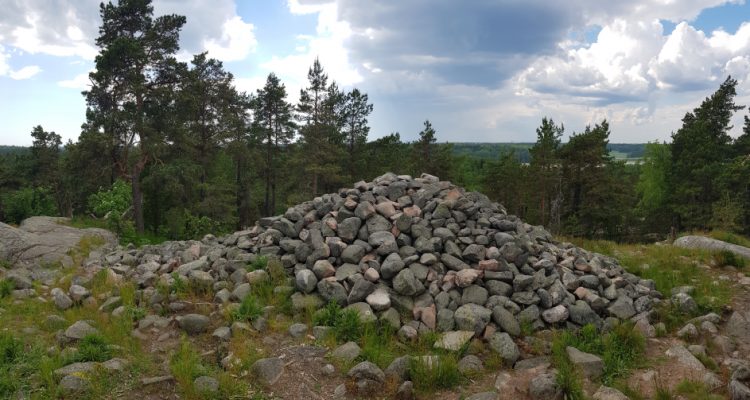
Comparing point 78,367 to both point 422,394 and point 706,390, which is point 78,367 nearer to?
point 422,394

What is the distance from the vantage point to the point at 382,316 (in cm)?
716

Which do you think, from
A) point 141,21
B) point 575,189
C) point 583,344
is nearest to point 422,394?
point 583,344

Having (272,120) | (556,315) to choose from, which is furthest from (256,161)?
(556,315)

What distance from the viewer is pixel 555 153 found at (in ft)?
98.4

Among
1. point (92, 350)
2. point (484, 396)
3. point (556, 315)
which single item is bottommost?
point (484, 396)

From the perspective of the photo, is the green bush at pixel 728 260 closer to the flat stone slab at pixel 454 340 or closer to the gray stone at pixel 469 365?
the flat stone slab at pixel 454 340

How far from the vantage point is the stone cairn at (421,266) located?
7281 mm

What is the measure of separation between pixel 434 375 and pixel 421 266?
8.26ft

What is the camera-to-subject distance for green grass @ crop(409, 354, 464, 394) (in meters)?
5.68

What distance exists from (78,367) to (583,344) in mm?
7330

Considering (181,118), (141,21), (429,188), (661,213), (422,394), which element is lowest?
(661,213)

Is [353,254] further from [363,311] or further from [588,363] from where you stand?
[588,363]

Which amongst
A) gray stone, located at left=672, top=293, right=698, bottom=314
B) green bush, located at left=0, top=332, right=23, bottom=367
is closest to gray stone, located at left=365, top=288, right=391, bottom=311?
green bush, located at left=0, top=332, right=23, bottom=367

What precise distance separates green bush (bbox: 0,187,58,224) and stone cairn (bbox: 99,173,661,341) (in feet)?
109
